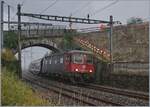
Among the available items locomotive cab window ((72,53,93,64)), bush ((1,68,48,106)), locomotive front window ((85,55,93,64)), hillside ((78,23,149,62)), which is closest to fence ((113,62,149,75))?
locomotive front window ((85,55,93,64))

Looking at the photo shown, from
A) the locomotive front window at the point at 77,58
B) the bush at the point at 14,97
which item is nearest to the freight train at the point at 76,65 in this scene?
the locomotive front window at the point at 77,58

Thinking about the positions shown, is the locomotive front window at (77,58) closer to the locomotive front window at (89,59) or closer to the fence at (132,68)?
the locomotive front window at (89,59)

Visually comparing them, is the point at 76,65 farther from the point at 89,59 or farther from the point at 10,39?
the point at 10,39

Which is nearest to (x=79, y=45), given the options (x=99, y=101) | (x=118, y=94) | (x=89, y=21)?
(x=89, y=21)

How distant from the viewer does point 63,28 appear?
5503cm

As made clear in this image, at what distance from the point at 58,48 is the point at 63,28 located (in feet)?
10.7

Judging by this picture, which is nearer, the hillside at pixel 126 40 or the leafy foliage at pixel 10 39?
the hillside at pixel 126 40

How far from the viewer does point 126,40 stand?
177ft

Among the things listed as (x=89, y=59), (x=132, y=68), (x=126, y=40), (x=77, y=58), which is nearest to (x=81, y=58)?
(x=77, y=58)

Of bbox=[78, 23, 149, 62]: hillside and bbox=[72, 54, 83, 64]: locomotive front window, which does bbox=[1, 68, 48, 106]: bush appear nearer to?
bbox=[72, 54, 83, 64]: locomotive front window

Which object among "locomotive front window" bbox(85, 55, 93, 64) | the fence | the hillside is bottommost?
the fence

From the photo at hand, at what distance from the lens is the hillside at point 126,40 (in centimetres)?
4987

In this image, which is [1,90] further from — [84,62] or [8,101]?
[84,62]

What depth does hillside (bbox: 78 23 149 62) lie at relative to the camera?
164ft
